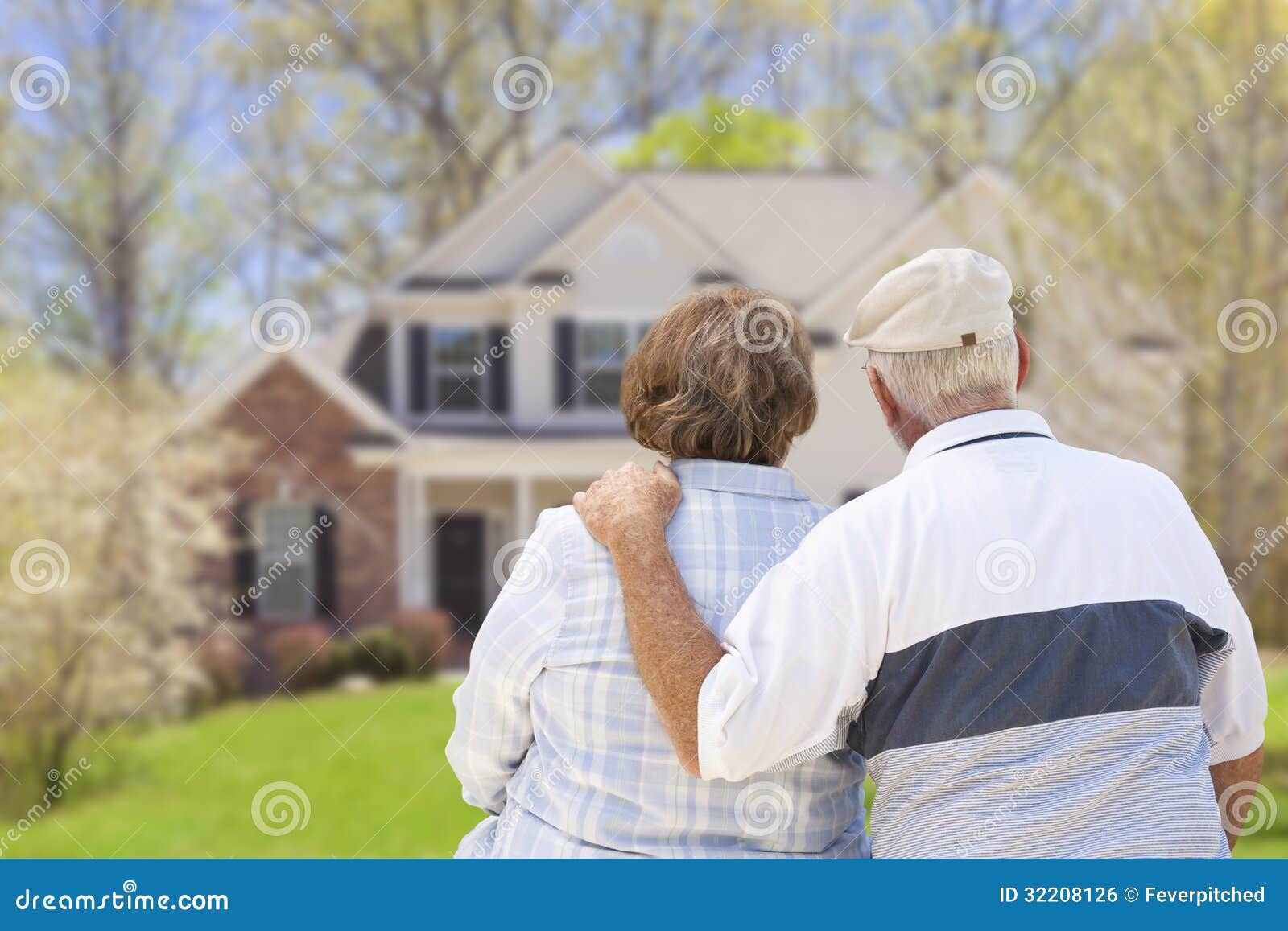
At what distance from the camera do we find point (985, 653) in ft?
4.62

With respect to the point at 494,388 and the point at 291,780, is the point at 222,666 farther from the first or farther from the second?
the point at 494,388

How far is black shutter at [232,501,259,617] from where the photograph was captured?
12.5m

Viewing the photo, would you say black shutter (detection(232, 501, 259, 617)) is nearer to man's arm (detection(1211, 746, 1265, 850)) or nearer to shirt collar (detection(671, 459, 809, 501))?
shirt collar (detection(671, 459, 809, 501))

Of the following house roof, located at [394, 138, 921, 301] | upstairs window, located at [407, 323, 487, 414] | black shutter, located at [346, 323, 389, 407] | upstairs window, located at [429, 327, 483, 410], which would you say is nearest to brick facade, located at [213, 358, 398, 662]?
black shutter, located at [346, 323, 389, 407]

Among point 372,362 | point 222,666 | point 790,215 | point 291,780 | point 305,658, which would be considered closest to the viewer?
point 291,780

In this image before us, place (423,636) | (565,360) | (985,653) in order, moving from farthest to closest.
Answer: (565,360) → (423,636) → (985,653)

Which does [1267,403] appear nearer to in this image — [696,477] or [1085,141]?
[1085,141]

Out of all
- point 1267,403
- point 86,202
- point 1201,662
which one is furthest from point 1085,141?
point 1201,662

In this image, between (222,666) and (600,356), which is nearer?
(222,666)

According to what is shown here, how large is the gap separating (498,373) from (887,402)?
1143 cm

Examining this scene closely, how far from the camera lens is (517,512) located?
41.9ft

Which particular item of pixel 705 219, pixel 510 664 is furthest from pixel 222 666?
pixel 510 664

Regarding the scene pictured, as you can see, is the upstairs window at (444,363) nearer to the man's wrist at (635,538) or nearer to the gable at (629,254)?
the gable at (629,254)

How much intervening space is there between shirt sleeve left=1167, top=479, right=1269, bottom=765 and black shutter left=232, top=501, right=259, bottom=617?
1175 cm
